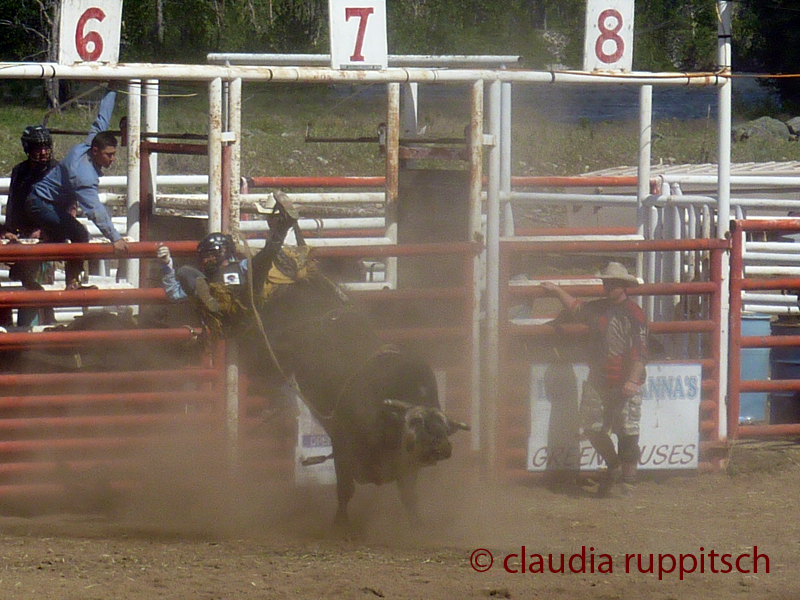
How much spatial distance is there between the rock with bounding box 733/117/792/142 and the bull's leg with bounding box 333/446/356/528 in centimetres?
2642

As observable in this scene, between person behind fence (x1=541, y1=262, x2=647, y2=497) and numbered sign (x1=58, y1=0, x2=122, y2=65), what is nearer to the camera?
numbered sign (x1=58, y1=0, x2=122, y2=65)

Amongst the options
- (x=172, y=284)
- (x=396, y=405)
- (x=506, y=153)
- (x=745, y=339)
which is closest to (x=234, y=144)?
(x=172, y=284)

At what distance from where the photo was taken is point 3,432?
6328mm

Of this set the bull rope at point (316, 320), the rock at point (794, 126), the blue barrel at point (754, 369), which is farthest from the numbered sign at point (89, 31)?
the rock at point (794, 126)

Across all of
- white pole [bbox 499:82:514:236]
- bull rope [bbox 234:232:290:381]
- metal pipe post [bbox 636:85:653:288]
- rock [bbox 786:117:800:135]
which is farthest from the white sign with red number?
rock [bbox 786:117:800:135]

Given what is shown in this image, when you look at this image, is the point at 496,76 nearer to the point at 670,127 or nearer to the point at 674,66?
the point at 670,127

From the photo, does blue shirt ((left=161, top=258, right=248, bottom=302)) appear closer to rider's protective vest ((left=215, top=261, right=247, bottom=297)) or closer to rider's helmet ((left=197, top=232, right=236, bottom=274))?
rider's protective vest ((left=215, top=261, right=247, bottom=297))

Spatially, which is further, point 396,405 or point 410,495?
point 410,495

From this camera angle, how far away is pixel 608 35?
6828mm

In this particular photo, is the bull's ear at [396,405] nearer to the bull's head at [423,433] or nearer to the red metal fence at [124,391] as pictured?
the bull's head at [423,433]

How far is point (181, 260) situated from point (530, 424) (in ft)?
8.04

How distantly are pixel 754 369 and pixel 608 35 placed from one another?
109 inches

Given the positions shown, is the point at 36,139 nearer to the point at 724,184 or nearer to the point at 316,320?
the point at 316,320

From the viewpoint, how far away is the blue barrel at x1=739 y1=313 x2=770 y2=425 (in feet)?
26.3
